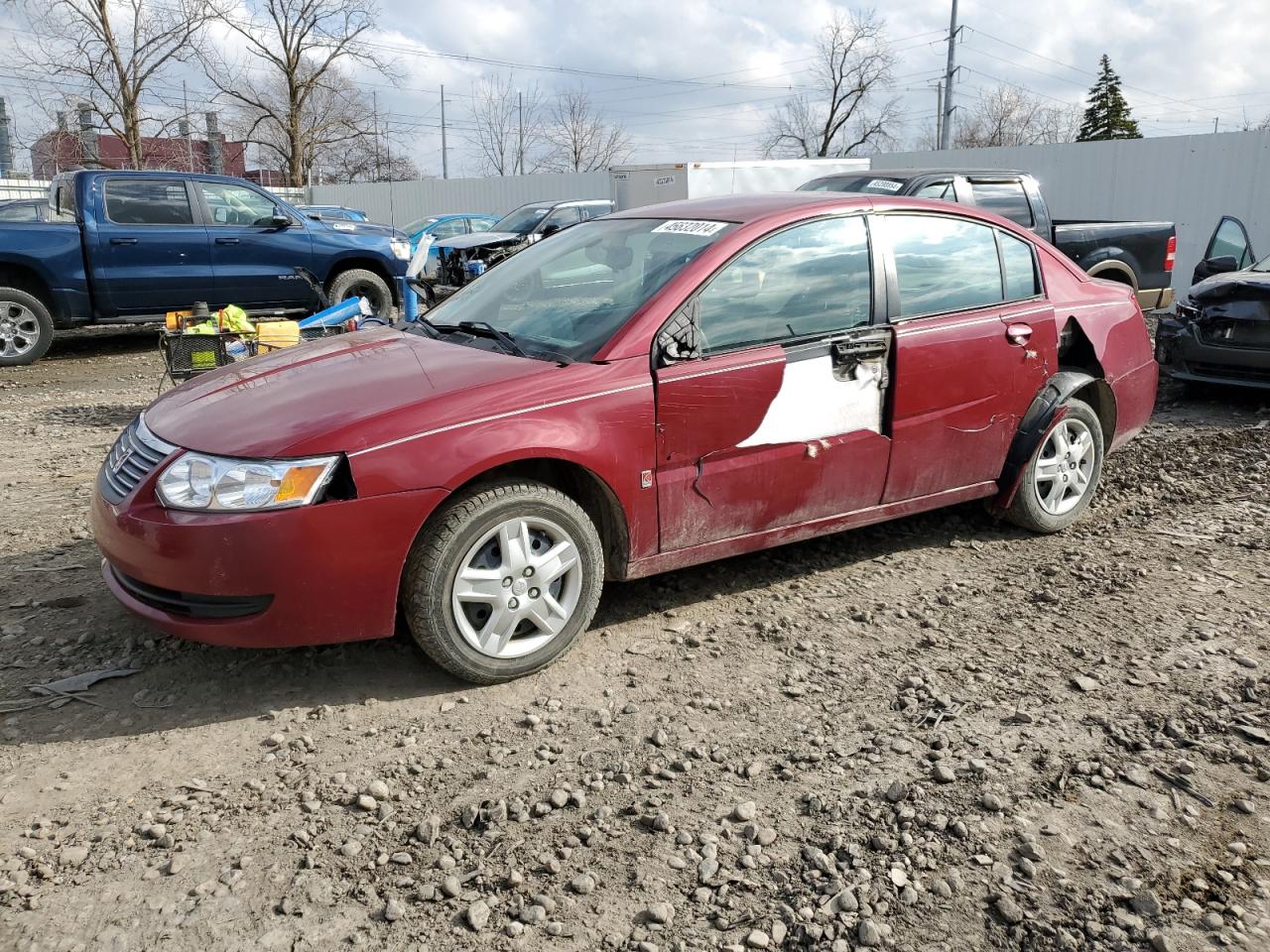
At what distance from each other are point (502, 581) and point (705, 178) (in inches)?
580

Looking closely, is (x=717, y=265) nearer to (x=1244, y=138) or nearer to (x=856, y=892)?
(x=856, y=892)

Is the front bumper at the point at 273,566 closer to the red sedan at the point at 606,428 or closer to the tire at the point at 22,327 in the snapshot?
the red sedan at the point at 606,428

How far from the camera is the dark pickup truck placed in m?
9.70

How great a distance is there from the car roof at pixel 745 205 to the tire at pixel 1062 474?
1511mm

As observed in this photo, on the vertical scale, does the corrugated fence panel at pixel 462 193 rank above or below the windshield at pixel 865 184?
above

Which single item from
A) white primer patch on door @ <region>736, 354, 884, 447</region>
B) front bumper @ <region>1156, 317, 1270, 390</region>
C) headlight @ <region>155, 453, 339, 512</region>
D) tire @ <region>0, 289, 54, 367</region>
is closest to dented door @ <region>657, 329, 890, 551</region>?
white primer patch on door @ <region>736, 354, 884, 447</region>

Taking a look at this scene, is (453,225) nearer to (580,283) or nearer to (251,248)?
(251,248)

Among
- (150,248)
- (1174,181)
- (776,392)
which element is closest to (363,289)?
(150,248)

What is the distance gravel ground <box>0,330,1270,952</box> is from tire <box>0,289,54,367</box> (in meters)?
6.54

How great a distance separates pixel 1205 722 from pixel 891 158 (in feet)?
72.6

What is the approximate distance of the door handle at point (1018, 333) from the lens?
15.6ft

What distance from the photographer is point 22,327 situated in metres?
10.4

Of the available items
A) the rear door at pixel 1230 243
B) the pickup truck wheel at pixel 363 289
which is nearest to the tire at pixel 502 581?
the pickup truck wheel at pixel 363 289

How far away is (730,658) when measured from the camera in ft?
12.8
